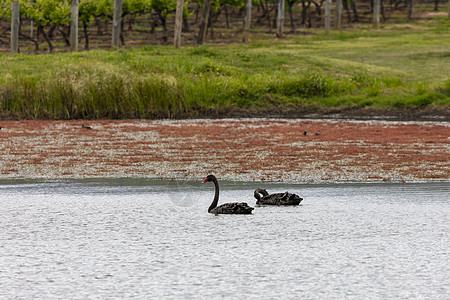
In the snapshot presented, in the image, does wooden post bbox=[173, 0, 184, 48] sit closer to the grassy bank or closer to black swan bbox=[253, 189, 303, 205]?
the grassy bank

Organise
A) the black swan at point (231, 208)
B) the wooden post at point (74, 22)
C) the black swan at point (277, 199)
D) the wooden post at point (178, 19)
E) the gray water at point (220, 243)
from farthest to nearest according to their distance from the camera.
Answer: the wooden post at point (178, 19) → the wooden post at point (74, 22) → the black swan at point (277, 199) → the black swan at point (231, 208) → the gray water at point (220, 243)

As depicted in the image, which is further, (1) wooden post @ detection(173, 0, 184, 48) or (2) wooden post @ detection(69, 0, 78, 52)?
(1) wooden post @ detection(173, 0, 184, 48)

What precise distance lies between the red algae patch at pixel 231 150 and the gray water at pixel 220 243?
1.50 meters

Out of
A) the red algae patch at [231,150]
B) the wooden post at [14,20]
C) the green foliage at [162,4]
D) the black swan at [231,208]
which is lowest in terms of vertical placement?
the red algae patch at [231,150]

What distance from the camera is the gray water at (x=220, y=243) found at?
7336 millimetres

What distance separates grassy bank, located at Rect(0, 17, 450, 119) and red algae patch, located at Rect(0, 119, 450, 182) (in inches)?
77.9

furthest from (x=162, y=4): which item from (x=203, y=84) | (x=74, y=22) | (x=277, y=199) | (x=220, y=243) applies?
(x=220, y=243)

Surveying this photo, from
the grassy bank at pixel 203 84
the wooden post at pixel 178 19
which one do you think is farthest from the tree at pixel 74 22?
the wooden post at pixel 178 19

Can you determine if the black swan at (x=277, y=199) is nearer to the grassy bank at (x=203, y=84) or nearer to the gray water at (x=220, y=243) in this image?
the gray water at (x=220, y=243)

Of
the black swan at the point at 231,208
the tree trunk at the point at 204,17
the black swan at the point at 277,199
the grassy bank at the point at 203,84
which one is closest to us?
the black swan at the point at 231,208

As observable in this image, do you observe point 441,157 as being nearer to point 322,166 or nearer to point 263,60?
point 322,166

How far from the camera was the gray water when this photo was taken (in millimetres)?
7336

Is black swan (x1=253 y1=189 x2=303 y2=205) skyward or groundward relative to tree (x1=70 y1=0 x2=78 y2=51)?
groundward

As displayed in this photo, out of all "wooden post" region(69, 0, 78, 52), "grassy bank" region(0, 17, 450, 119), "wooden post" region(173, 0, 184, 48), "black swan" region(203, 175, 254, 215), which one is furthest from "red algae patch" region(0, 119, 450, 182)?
"wooden post" region(173, 0, 184, 48)
